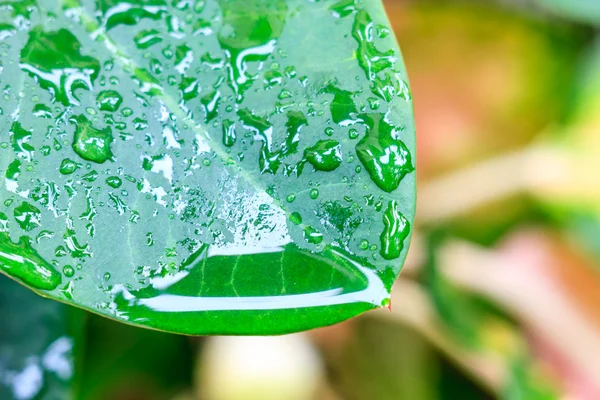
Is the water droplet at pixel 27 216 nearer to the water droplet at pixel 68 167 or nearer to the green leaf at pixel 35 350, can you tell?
the water droplet at pixel 68 167

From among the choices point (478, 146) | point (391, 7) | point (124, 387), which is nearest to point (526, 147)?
point (478, 146)

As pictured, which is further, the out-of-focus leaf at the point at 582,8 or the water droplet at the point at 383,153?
the out-of-focus leaf at the point at 582,8

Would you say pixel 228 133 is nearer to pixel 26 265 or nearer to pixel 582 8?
pixel 26 265

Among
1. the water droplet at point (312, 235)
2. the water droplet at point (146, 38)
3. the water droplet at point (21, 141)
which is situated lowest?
the water droplet at point (312, 235)

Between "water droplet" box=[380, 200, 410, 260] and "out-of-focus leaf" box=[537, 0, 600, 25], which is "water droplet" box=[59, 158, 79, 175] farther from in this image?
"out-of-focus leaf" box=[537, 0, 600, 25]

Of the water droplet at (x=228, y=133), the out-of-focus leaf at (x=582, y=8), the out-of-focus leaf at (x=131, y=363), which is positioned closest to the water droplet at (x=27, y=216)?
the water droplet at (x=228, y=133)

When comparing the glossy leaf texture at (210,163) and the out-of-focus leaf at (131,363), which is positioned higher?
the glossy leaf texture at (210,163)

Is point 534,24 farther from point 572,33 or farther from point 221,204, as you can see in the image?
point 221,204

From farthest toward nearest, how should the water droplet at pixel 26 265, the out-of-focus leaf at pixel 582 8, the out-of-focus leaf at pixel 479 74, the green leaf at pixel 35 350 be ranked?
the out-of-focus leaf at pixel 479 74 → the out-of-focus leaf at pixel 582 8 → the green leaf at pixel 35 350 → the water droplet at pixel 26 265
